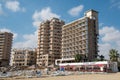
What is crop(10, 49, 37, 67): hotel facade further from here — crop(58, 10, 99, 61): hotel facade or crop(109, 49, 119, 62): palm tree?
crop(109, 49, 119, 62): palm tree

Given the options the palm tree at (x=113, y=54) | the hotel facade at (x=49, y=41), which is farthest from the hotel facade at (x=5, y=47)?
the palm tree at (x=113, y=54)

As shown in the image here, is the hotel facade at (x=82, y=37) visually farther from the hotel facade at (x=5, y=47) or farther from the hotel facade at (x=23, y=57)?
the hotel facade at (x=5, y=47)

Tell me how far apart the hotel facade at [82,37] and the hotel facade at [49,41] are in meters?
11.5

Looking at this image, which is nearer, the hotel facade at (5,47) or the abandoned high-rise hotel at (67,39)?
the abandoned high-rise hotel at (67,39)

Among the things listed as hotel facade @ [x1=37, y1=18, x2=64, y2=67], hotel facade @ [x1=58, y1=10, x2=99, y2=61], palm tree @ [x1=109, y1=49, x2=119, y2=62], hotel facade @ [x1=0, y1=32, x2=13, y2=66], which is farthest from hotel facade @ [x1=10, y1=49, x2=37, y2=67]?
palm tree @ [x1=109, y1=49, x2=119, y2=62]

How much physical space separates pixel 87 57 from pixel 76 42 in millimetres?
13171

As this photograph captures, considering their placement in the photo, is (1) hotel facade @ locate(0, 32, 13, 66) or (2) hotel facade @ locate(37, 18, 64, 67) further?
(1) hotel facade @ locate(0, 32, 13, 66)

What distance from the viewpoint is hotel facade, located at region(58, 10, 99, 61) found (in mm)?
108250

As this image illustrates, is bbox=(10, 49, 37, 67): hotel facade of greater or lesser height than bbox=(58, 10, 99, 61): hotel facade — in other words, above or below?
below

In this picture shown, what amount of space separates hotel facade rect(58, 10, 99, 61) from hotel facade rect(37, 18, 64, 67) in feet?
37.6

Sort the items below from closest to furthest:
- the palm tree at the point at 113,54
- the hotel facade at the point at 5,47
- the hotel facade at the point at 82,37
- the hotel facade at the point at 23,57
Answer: the palm tree at the point at 113,54, the hotel facade at the point at 82,37, the hotel facade at the point at 23,57, the hotel facade at the point at 5,47

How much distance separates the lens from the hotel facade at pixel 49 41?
437 feet

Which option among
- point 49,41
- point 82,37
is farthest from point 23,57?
point 82,37

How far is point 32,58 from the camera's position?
14475 cm
